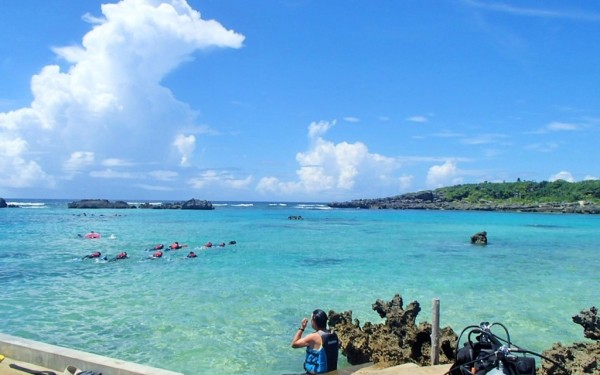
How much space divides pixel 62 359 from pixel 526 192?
146 m

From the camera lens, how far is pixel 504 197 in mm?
137250

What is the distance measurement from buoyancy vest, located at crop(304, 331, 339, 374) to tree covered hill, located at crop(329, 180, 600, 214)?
10919 cm

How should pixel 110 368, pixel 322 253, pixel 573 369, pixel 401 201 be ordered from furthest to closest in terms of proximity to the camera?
pixel 401 201 → pixel 322 253 → pixel 573 369 → pixel 110 368

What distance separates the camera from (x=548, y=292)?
19.4m

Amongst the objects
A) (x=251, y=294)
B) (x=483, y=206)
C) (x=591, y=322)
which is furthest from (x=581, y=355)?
(x=483, y=206)

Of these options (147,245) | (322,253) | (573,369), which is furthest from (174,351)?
(147,245)

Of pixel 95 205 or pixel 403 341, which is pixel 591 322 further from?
pixel 95 205

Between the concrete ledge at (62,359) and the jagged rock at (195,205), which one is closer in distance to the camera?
the concrete ledge at (62,359)

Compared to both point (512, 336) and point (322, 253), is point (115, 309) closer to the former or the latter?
point (512, 336)

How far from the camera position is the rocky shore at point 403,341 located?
31.2 ft

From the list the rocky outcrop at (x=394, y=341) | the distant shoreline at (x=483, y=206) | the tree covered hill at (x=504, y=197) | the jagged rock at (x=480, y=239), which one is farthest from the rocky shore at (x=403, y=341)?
the tree covered hill at (x=504, y=197)

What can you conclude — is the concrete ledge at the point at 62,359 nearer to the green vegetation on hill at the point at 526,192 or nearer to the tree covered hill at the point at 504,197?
the tree covered hill at the point at 504,197

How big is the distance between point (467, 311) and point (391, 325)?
5.41 m

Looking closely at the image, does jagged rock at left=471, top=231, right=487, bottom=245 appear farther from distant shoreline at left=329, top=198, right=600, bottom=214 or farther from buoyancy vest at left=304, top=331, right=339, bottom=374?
distant shoreline at left=329, top=198, right=600, bottom=214
